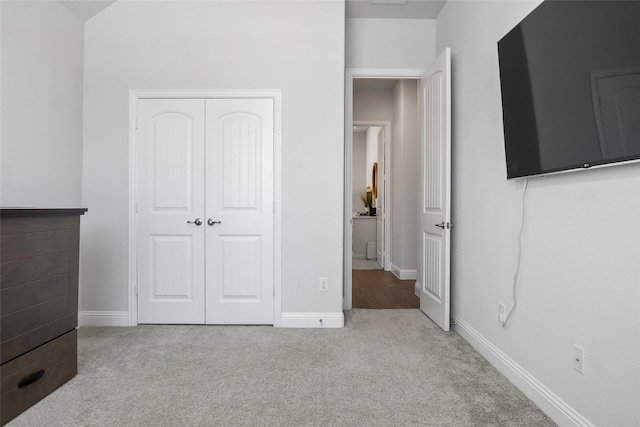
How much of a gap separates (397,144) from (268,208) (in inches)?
117

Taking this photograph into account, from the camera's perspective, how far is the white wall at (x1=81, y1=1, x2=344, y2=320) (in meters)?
3.06

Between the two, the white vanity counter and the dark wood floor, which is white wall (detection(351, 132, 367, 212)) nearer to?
the white vanity counter

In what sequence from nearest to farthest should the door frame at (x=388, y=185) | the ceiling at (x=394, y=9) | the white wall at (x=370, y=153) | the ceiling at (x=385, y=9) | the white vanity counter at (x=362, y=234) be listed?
the ceiling at (x=385, y=9)
the ceiling at (x=394, y=9)
the door frame at (x=388, y=185)
the white vanity counter at (x=362, y=234)
the white wall at (x=370, y=153)

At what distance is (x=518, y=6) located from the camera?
2.03m

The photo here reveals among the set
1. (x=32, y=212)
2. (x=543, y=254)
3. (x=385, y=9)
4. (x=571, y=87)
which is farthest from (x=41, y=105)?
(x=543, y=254)

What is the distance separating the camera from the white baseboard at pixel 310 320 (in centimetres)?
308

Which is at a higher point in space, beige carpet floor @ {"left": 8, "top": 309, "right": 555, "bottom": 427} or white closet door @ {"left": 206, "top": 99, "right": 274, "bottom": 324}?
white closet door @ {"left": 206, "top": 99, "right": 274, "bottom": 324}

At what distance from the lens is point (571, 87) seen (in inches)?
59.7

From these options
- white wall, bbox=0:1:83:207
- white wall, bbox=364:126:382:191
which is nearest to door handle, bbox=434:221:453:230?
white wall, bbox=0:1:83:207

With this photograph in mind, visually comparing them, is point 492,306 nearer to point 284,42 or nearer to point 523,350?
point 523,350

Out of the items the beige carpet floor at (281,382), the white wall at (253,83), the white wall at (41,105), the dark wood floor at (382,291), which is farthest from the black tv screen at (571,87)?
the white wall at (41,105)

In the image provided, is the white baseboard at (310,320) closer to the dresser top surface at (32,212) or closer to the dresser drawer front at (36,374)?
the dresser drawer front at (36,374)

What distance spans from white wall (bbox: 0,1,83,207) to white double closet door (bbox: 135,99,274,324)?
527 mm

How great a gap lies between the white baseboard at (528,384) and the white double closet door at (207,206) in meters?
1.66
